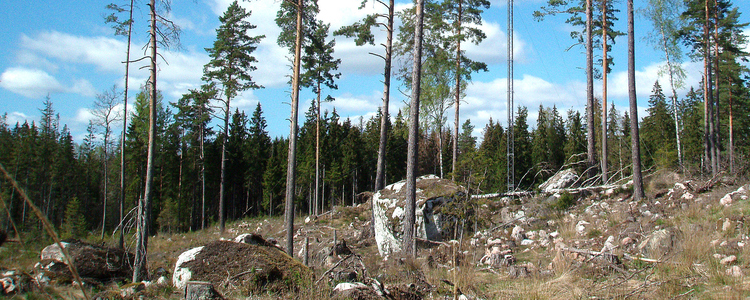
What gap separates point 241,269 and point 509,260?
5530 mm

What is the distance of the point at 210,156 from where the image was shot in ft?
128

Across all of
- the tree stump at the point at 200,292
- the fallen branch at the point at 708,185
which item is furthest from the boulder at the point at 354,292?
the fallen branch at the point at 708,185

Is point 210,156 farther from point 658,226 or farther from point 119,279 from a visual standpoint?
point 658,226

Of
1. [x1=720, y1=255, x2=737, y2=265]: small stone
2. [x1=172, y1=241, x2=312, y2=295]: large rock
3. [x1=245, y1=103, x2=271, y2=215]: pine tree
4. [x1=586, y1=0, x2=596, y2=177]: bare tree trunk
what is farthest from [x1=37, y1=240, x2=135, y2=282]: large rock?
[x1=245, y1=103, x2=271, y2=215]: pine tree

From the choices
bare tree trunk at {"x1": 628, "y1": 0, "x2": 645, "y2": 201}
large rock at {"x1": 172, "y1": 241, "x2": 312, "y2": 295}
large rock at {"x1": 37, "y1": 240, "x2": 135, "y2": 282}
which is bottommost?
large rock at {"x1": 37, "y1": 240, "x2": 135, "y2": 282}

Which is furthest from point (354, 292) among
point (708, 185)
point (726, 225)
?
point (708, 185)

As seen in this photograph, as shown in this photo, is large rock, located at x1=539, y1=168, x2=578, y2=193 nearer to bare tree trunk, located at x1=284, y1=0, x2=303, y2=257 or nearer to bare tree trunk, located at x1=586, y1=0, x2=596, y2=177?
bare tree trunk, located at x1=586, y1=0, x2=596, y2=177

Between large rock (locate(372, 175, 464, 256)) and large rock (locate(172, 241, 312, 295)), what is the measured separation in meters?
5.94

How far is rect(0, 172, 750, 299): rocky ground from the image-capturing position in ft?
19.3

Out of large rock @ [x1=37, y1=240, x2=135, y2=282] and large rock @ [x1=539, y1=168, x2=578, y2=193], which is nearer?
large rock @ [x1=37, y1=240, x2=135, y2=282]

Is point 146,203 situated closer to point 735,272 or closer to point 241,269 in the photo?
point 241,269

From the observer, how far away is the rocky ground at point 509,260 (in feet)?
19.3

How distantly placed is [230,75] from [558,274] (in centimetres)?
2164

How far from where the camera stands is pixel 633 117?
13359mm
